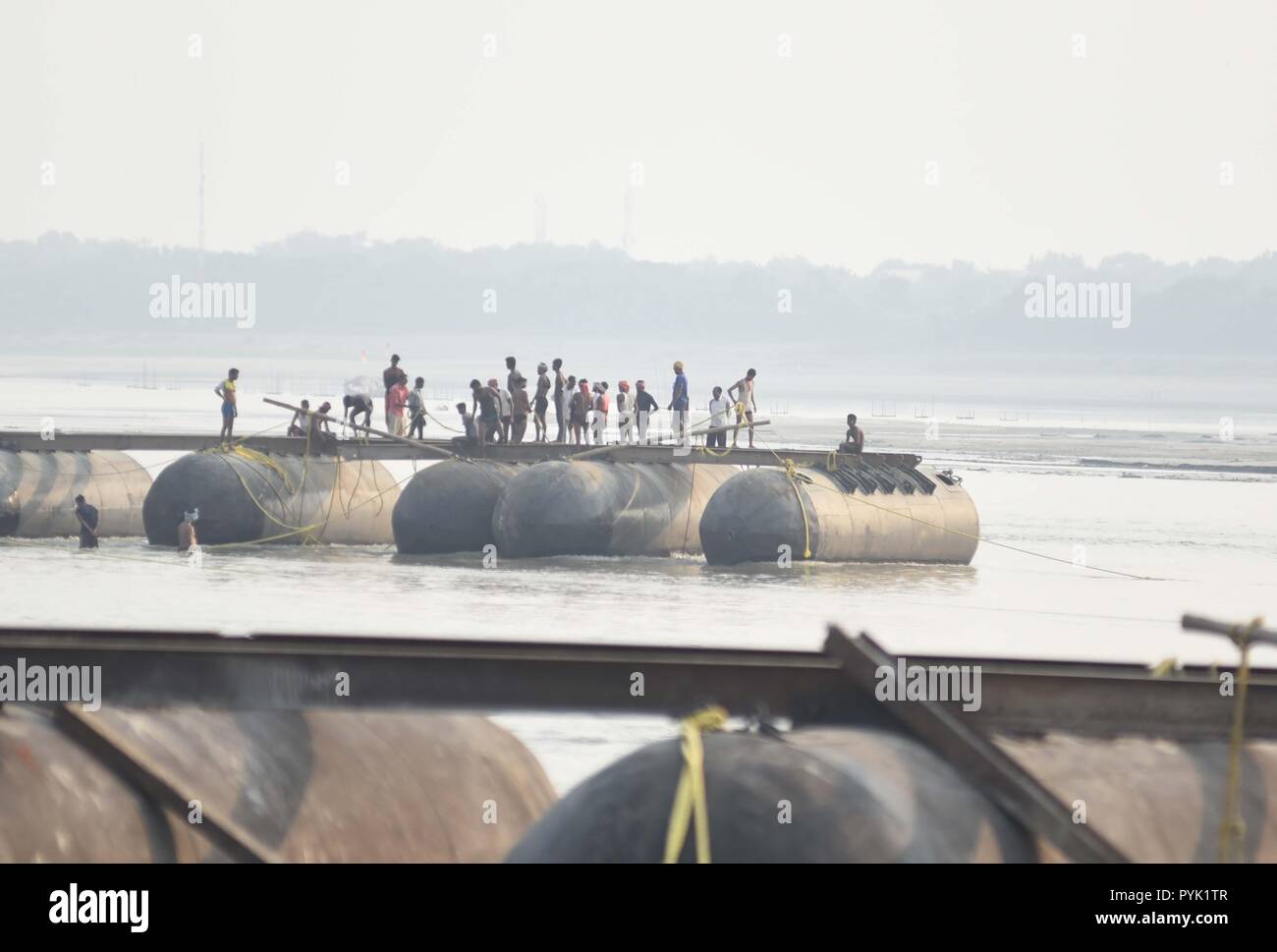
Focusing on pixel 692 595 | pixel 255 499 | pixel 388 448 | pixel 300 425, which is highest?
pixel 300 425

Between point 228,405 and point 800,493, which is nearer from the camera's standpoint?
point 800,493

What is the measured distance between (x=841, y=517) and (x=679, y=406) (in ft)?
13.3

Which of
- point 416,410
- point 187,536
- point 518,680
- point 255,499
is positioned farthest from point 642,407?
point 518,680

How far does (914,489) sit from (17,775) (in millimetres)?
28942

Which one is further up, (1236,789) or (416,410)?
(416,410)

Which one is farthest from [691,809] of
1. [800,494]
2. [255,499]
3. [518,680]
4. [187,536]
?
[255,499]

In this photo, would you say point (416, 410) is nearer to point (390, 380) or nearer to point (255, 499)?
point (390, 380)

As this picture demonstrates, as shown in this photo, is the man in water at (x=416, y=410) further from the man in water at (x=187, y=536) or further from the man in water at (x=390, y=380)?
the man in water at (x=187, y=536)

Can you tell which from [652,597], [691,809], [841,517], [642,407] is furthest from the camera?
[642,407]

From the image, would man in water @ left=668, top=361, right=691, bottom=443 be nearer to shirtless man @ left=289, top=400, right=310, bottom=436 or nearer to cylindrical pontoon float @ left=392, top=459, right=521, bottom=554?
cylindrical pontoon float @ left=392, top=459, right=521, bottom=554

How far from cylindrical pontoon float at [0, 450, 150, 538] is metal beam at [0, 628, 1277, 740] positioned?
88.7 feet

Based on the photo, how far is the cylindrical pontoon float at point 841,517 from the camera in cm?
3066

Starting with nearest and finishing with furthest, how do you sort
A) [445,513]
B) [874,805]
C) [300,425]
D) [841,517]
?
[874,805] < [841,517] < [445,513] < [300,425]

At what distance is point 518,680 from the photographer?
21.6 ft
